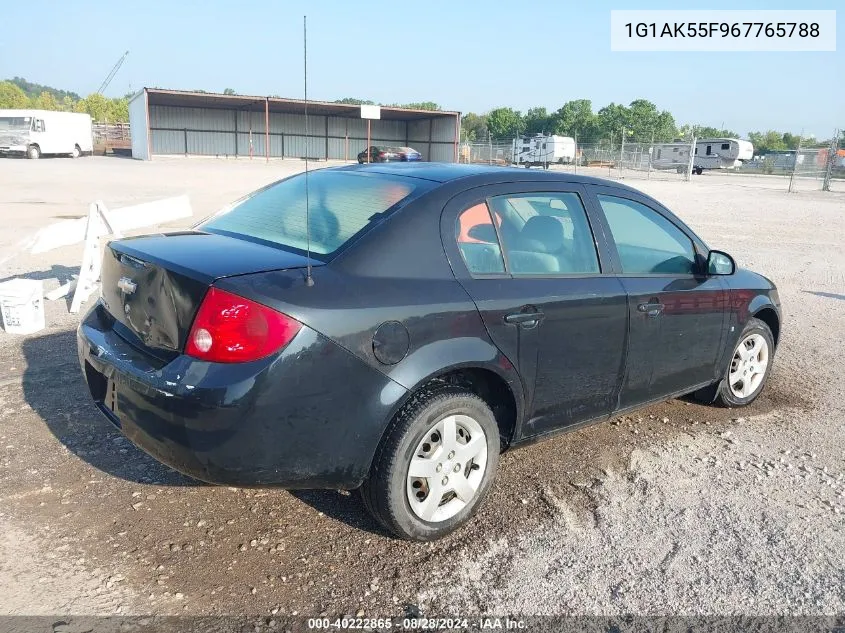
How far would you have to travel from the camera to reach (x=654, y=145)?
48.3 meters

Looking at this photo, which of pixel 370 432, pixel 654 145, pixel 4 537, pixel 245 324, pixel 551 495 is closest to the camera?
pixel 245 324

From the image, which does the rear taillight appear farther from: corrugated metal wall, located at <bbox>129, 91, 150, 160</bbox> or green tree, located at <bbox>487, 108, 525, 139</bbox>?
green tree, located at <bbox>487, 108, 525, 139</bbox>

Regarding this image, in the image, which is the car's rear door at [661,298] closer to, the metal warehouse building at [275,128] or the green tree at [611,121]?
the metal warehouse building at [275,128]

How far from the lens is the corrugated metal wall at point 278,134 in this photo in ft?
161

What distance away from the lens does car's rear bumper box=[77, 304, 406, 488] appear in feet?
8.09

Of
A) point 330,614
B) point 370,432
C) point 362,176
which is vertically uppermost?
point 362,176

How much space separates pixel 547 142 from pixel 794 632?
50852 mm

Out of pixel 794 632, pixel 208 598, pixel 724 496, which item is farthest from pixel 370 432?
pixel 724 496

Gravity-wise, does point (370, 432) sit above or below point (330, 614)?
above

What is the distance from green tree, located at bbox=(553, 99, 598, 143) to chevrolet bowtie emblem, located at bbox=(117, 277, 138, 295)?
79.9m

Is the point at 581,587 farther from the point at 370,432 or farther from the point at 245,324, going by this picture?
the point at 245,324

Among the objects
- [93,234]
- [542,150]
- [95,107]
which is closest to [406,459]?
[93,234]

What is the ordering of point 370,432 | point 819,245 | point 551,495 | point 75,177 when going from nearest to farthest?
point 370,432, point 551,495, point 819,245, point 75,177

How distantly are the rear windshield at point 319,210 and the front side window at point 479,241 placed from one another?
29 cm
